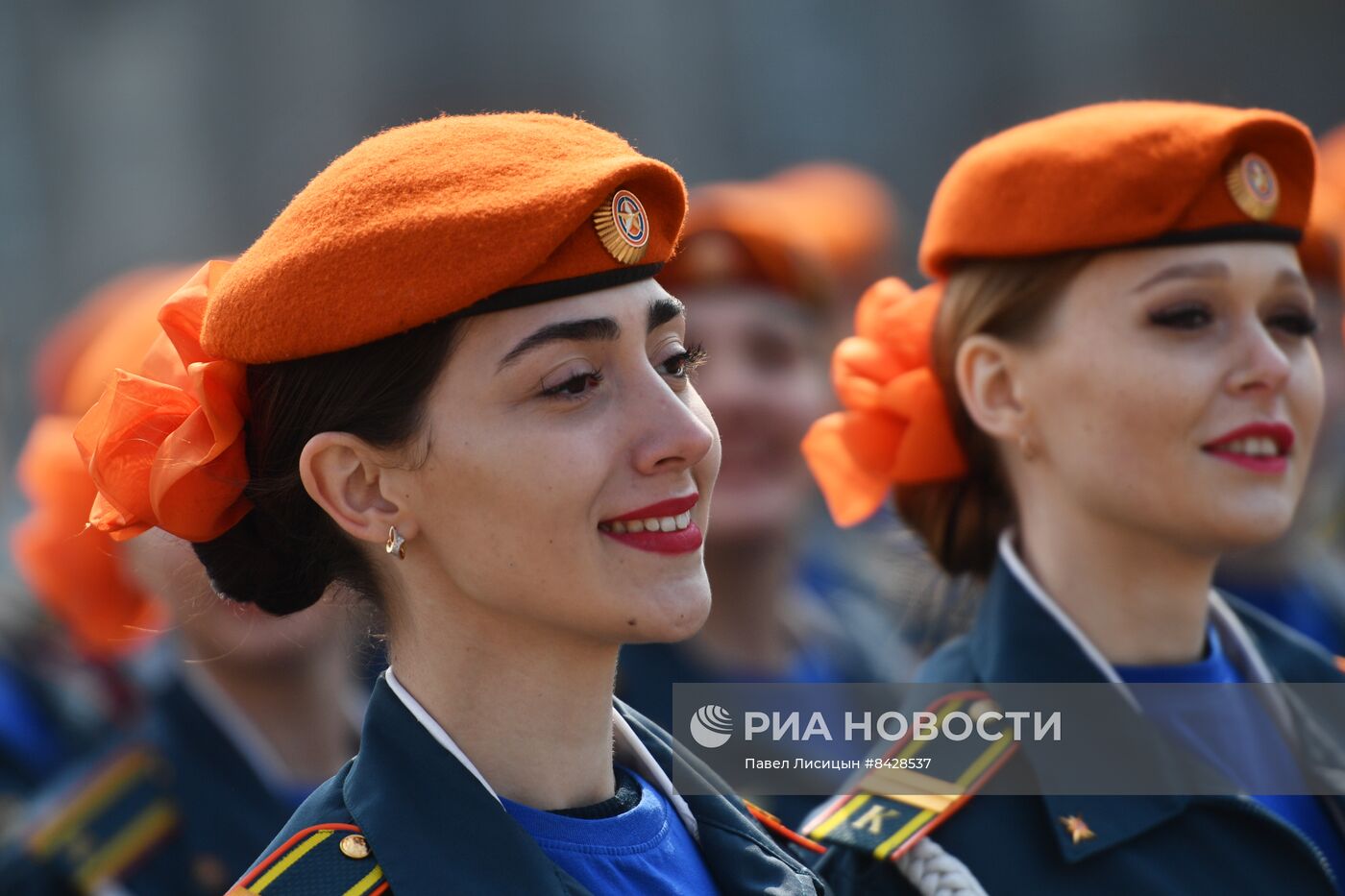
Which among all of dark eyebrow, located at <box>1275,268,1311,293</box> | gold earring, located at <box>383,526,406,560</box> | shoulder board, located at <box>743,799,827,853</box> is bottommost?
shoulder board, located at <box>743,799,827,853</box>

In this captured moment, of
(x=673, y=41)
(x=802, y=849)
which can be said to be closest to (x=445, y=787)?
(x=802, y=849)

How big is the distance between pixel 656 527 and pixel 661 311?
0.35 metres

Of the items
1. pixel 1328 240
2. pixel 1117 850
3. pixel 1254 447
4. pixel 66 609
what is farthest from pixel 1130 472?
pixel 66 609

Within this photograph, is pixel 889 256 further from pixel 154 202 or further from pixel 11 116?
pixel 11 116

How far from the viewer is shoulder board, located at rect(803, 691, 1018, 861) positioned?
3.21 m

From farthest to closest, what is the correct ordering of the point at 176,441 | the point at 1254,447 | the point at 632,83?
1. the point at 632,83
2. the point at 1254,447
3. the point at 176,441

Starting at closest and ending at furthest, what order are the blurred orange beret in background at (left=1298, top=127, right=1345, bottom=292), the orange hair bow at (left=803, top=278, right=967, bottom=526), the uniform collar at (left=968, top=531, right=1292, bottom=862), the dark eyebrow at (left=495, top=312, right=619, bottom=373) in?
the dark eyebrow at (left=495, top=312, right=619, bottom=373), the uniform collar at (left=968, top=531, right=1292, bottom=862), the orange hair bow at (left=803, top=278, right=967, bottom=526), the blurred orange beret in background at (left=1298, top=127, right=1345, bottom=292)

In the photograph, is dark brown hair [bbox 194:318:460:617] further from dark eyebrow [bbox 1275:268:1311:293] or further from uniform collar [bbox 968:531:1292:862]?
dark eyebrow [bbox 1275:268:1311:293]

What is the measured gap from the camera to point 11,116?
15.5 metres

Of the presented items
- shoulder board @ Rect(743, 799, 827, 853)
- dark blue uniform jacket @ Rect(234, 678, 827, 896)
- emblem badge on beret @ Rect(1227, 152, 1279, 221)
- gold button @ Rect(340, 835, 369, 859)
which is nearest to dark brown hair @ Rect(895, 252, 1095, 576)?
emblem badge on beret @ Rect(1227, 152, 1279, 221)
